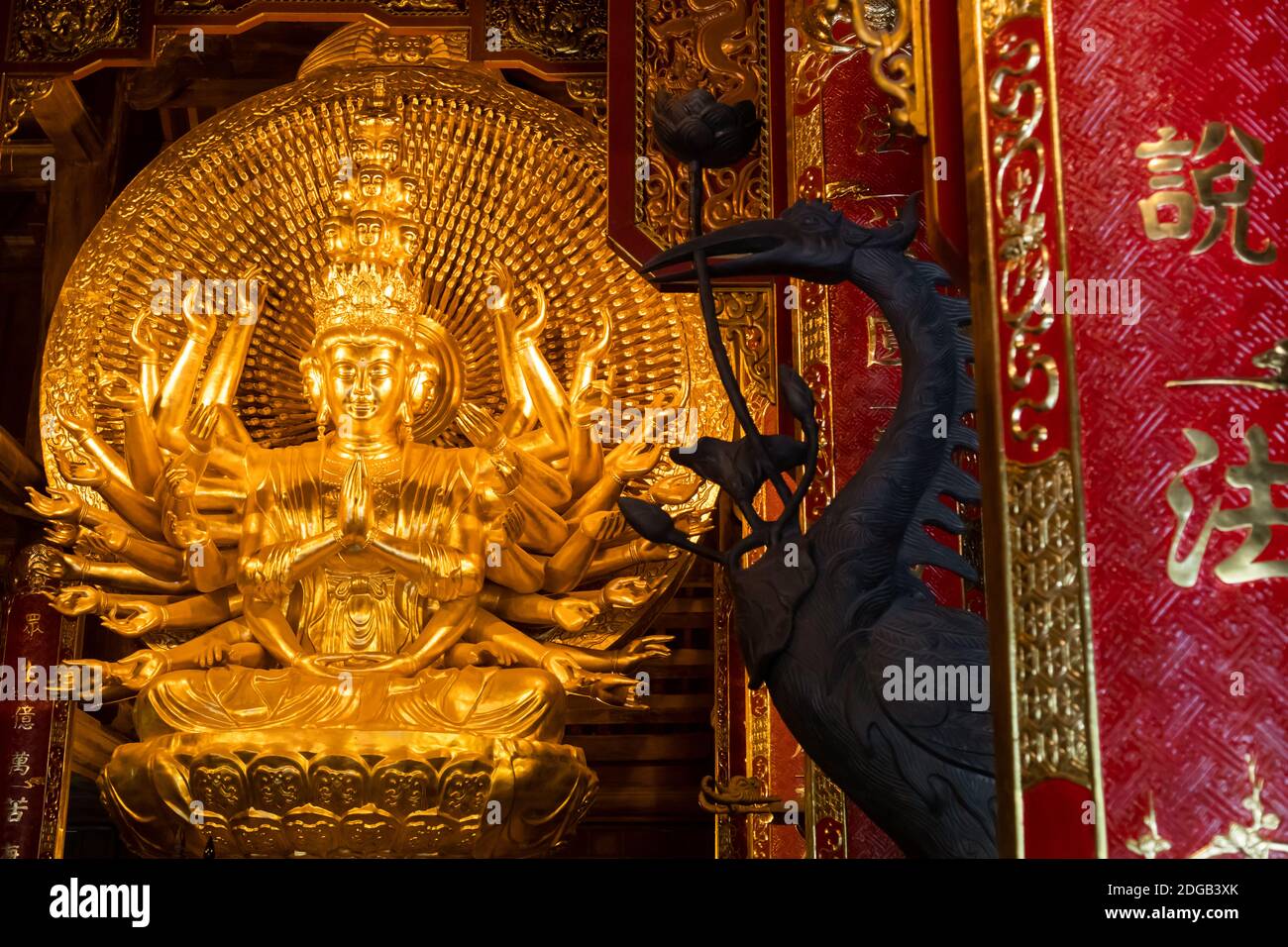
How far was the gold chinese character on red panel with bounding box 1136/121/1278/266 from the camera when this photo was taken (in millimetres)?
1447

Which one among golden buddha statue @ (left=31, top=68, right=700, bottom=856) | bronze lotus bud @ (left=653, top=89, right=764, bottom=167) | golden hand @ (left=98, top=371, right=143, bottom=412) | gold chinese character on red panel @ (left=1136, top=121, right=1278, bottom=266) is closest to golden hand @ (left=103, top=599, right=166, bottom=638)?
golden buddha statue @ (left=31, top=68, right=700, bottom=856)

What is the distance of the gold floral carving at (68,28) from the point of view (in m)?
4.46

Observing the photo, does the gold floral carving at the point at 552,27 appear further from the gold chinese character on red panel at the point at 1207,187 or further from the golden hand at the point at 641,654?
the gold chinese character on red panel at the point at 1207,187

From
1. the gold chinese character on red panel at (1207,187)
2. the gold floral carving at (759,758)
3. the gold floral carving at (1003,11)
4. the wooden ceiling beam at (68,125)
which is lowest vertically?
the gold floral carving at (759,758)

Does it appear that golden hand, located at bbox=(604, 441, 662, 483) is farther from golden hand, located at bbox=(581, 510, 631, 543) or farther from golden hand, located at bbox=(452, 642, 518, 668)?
golden hand, located at bbox=(452, 642, 518, 668)

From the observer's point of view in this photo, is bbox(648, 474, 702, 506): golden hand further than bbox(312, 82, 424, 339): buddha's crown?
No

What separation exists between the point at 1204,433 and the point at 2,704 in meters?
4.17

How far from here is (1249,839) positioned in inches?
51.0

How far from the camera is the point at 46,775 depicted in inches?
185

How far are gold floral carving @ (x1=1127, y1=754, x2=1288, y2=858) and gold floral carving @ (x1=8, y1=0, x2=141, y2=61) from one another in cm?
394

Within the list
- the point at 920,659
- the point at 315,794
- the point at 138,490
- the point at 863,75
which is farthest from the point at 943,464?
the point at 138,490

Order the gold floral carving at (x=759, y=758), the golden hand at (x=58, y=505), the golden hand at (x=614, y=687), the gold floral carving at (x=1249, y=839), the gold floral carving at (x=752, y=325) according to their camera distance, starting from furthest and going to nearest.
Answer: the golden hand at (x=58, y=505)
the golden hand at (x=614, y=687)
the gold floral carving at (x=759, y=758)
the gold floral carving at (x=752, y=325)
the gold floral carving at (x=1249, y=839)

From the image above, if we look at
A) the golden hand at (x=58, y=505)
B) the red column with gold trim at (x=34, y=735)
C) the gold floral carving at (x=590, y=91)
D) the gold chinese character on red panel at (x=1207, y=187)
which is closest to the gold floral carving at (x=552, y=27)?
the gold floral carving at (x=590, y=91)

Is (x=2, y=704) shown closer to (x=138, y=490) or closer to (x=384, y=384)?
(x=138, y=490)
